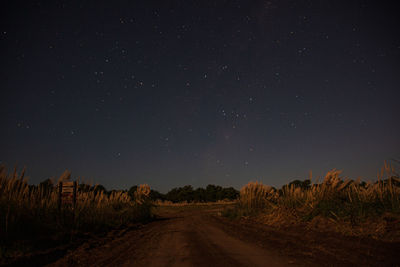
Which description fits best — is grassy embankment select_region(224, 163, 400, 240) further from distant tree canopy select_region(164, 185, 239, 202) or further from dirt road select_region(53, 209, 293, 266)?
distant tree canopy select_region(164, 185, 239, 202)

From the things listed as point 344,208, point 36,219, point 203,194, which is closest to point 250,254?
point 344,208

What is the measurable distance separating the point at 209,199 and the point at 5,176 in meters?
53.7

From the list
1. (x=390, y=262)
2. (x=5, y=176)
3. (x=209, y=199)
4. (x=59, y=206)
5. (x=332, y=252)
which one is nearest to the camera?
(x=390, y=262)

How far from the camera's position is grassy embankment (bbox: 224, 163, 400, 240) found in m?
6.73

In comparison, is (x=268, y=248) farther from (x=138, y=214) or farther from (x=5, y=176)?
(x=138, y=214)

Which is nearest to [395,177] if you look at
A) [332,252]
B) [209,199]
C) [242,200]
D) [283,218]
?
[332,252]

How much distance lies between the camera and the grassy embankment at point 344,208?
673 centimetres

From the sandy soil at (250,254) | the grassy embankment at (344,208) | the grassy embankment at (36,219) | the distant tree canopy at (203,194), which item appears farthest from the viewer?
the distant tree canopy at (203,194)

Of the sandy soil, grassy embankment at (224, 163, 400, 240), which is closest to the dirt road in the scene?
the sandy soil

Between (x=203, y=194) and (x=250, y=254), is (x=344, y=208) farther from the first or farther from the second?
(x=203, y=194)

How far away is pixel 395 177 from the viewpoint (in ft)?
25.0

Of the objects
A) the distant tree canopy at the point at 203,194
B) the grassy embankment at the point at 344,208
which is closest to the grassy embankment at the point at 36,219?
the grassy embankment at the point at 344,208

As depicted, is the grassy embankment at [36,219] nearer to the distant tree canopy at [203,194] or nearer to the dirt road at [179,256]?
the dirt road at [179,256]

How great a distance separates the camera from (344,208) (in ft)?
26.5
